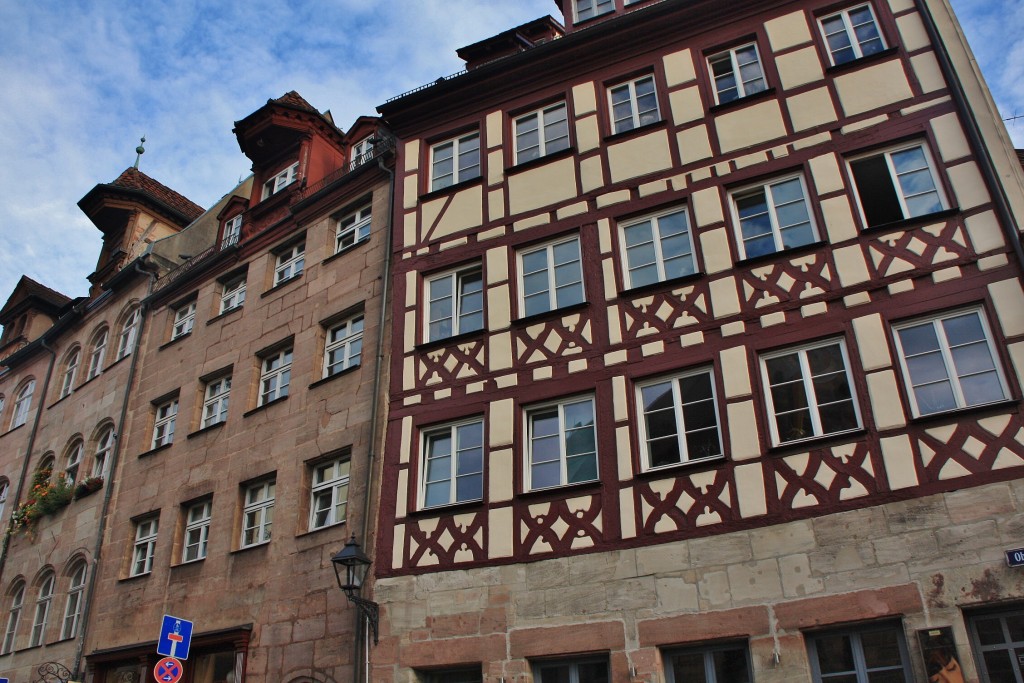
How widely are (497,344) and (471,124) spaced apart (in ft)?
15.0

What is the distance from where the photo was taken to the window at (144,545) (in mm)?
17830

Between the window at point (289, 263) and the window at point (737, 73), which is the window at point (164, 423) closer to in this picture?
the window at point (289, 263)

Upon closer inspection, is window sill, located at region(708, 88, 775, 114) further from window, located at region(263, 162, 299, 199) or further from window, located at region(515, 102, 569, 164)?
window, located at region(263, 162, 299, 199)

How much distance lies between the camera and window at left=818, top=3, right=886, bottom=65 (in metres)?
13.2

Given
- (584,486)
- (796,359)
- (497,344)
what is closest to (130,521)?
(497,344)

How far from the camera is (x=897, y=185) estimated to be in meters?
11.9

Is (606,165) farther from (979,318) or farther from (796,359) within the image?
(979,318)

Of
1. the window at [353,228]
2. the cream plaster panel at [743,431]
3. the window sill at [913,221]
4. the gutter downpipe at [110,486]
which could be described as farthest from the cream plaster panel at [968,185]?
the gutter downpipe at [110,486]

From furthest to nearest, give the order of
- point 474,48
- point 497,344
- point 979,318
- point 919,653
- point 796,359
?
point 474,48, point 497,344, point 796,359, point 979,318, point 919,653

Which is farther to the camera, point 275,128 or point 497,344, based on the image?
point 275,128

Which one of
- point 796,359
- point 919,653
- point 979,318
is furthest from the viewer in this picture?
point 796,359

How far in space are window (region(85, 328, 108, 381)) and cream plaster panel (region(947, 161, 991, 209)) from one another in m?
19.3

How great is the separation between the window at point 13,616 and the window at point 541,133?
15.2 metres

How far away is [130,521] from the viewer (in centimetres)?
1858
